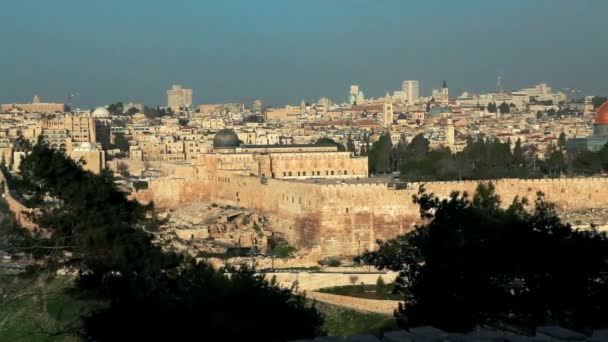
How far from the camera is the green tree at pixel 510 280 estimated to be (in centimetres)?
1276


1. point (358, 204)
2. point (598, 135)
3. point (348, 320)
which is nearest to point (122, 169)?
point (598, 135)

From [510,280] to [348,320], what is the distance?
6972 mm

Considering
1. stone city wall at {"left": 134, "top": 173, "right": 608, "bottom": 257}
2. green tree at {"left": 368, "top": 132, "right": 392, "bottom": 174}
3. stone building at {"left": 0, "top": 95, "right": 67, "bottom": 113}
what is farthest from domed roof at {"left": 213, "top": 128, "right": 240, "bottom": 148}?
stone building at {"left": 0, "top": 95, "right": 67, "bottom": 113}

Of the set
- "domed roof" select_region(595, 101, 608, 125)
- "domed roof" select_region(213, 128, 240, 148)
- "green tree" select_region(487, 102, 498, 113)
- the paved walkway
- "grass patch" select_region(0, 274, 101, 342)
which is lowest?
the paved walkway

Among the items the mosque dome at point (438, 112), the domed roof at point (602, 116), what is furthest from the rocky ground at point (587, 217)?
the mosque dome at point (438, 112)

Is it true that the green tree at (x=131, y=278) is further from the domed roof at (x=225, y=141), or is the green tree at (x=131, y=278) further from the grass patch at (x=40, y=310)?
the domed roof at (x=225, y=141)

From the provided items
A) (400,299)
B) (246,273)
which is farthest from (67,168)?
(400,299)

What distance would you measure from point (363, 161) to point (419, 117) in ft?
244

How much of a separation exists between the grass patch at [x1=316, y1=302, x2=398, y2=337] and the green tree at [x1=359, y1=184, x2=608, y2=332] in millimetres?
4497

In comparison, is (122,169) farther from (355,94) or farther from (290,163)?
(355,94)

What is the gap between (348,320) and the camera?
20.1 meters

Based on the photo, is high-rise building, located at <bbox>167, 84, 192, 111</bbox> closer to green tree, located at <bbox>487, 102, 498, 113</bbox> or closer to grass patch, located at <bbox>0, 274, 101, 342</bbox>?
green tree, located at <bbox>487, 102, 498, 113</bbox>

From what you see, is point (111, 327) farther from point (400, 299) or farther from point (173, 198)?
point (173, 198)

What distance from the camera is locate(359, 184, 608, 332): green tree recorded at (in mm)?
12758
